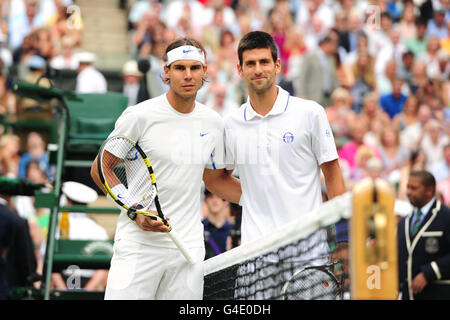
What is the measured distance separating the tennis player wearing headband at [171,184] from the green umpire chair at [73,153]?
2950 mm

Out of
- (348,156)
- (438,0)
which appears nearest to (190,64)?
(348,156)

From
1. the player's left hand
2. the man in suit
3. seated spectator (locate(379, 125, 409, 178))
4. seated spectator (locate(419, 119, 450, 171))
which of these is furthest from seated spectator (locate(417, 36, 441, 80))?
the player's left hand

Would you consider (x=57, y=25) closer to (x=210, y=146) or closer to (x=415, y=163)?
(x=415, y=163)

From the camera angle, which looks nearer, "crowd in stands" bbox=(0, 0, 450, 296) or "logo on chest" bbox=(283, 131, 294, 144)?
"logo on chest" bbox=(283, 131, 294, 144)

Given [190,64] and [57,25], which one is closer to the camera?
[190,64]

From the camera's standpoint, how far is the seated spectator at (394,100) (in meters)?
15.9

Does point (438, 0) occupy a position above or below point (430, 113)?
above

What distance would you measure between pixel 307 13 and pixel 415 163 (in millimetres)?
5136

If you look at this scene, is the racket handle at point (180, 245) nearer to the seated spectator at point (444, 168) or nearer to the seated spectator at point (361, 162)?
the seated spectator at point (361, 162)

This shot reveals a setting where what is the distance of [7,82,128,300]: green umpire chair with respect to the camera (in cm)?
877

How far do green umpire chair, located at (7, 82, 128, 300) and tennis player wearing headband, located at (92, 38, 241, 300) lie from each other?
2.95 m

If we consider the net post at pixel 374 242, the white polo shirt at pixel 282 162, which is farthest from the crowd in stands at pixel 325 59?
the net post at pixel 374 242

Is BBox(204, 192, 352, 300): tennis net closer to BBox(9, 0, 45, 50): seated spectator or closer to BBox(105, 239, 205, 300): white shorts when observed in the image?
BBox(105, 239, 205, 300): white shorts
